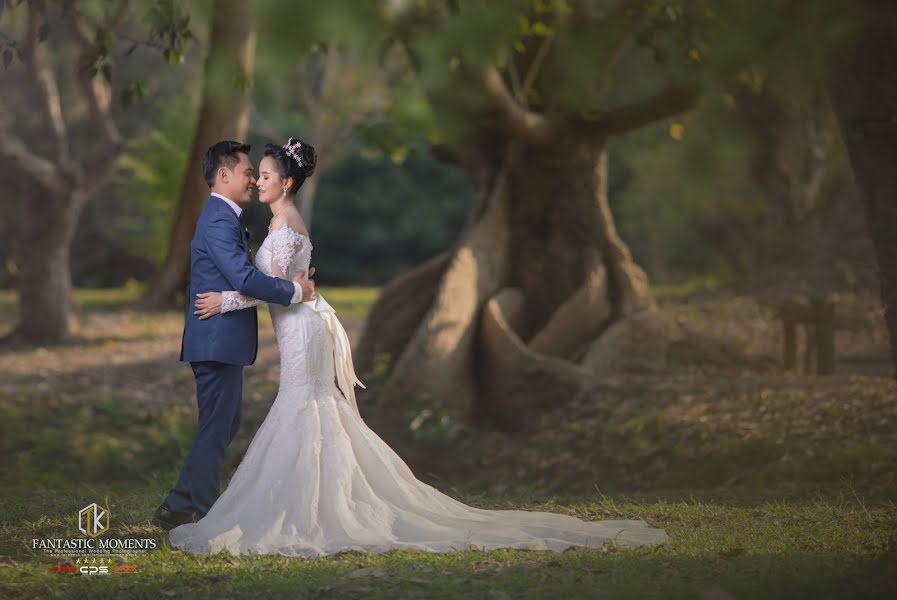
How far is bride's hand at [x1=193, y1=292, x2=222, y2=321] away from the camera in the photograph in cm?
Answer: 648

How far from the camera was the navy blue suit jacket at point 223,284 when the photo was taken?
638cm

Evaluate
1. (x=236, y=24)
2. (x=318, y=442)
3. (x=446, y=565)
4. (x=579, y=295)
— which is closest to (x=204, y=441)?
(x=318, y=442)

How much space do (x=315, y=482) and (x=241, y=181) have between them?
159cm

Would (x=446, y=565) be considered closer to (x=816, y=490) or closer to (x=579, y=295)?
(x=816, y=490)

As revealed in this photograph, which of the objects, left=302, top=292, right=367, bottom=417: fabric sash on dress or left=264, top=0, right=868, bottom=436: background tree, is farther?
left=264, top=0, right=868, bottom=436: background tree

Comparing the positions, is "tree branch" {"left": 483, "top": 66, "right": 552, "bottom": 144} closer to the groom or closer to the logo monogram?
the groom

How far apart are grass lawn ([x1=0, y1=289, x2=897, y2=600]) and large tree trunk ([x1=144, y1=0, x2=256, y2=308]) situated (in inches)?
148

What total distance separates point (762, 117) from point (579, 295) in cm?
1256

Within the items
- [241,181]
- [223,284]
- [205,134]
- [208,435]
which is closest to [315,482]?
[208,435]

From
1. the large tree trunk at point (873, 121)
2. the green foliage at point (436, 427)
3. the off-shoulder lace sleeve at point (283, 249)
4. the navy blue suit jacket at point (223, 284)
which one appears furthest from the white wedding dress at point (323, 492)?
the green foliage at point (436, 427)

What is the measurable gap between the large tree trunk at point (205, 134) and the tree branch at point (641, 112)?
12.4 ft

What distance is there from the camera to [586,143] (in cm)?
1302

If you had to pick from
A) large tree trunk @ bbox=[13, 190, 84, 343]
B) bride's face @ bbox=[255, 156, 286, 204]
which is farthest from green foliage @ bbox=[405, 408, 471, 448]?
large tree trunk @ bbox=[13, 190, 84, 343]

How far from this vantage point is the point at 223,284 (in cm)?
655
